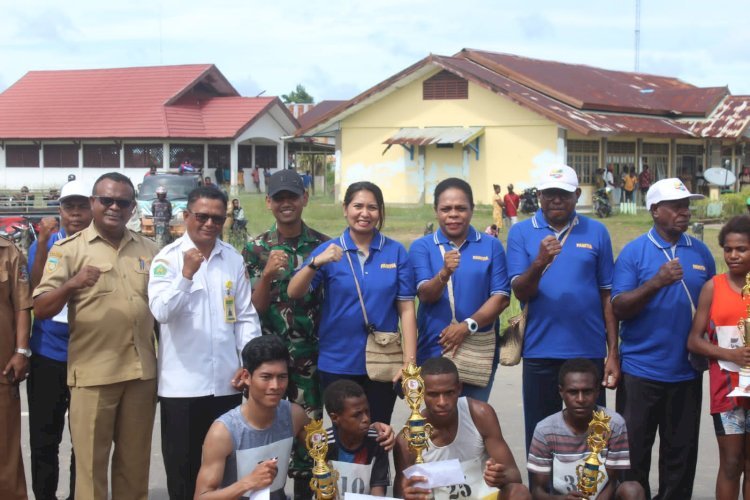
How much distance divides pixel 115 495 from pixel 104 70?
3937 centimetres

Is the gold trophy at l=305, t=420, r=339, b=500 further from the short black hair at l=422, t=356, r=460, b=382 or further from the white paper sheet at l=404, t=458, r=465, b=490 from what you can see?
the short black hair at l=422, t=356, r=460, b=382

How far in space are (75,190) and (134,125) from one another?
3292 cm

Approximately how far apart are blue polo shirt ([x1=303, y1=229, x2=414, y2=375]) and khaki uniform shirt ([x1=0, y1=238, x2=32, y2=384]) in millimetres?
1528

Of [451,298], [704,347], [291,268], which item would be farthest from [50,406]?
[704,347]

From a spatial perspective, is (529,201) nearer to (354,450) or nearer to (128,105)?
(128,105)

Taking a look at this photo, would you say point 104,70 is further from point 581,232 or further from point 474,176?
point 581,232

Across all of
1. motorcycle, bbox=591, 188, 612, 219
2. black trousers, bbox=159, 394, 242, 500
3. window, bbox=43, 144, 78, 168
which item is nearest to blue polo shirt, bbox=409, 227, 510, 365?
black trousers, bbox=159, 394, 242, 500

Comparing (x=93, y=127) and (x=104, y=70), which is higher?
(x=104, y=70)

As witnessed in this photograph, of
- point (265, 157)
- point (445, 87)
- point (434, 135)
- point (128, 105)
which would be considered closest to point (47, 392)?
point (434, 135)

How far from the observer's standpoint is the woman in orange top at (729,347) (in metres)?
4.62

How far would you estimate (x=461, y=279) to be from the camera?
15.9ft

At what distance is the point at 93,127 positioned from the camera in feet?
123

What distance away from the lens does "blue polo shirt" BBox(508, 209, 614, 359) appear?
4.87 m

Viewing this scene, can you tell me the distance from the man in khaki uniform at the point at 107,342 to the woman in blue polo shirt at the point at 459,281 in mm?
1468
